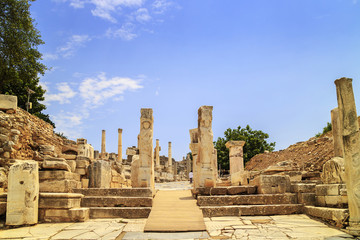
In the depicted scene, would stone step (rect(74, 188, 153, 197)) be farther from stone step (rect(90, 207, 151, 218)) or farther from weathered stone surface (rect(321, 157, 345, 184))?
weathered stone surface (rect(321, 157, 345, 184))

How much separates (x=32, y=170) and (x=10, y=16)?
567 inches

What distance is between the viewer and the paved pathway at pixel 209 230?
18.7 feet

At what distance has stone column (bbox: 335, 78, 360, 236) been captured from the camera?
18.9 ft

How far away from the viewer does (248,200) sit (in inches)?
317

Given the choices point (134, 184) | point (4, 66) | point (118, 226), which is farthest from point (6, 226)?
point (4, 66)

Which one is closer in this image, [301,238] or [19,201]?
[301,238]

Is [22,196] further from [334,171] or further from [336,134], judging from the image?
[336,134]

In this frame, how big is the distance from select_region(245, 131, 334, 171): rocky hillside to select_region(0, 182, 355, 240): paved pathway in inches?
380

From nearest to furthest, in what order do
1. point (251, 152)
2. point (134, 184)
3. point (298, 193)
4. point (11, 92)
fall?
point (298, 193)
point (134, 184)
point (11, 92)
point (251, 152)

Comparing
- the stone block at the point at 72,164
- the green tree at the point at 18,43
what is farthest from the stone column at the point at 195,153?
the green tree at the point at 18,43

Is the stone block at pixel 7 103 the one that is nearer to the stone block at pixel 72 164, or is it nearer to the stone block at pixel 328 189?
the stone block at pixel 72 164

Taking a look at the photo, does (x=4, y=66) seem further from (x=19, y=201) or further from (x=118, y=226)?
(x=118, y=226)

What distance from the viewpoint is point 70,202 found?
7.01 meters

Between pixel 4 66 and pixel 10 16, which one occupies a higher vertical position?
pixel 10 16
